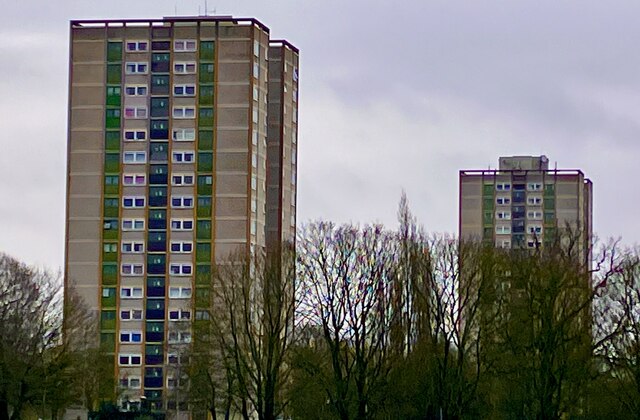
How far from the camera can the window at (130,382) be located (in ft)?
369

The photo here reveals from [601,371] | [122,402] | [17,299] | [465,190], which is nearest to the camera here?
[601,371]

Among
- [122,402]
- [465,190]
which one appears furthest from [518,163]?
[122,402]

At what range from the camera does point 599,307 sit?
70.4 meters

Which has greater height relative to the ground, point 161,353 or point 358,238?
point 358,238

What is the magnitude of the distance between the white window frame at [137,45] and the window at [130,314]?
22503 millimetres

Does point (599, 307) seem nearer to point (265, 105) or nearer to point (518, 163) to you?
point (265, 105)

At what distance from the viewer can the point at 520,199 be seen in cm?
17125

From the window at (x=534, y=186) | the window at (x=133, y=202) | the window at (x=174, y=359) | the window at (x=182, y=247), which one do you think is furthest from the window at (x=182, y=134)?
the window at (x=534, y=186)

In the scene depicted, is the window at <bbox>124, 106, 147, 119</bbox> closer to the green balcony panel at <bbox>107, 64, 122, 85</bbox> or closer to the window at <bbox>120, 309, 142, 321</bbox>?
the green balcony panel at <bbox>107, 64, 122, 85</bbox>

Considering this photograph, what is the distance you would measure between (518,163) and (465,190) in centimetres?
799

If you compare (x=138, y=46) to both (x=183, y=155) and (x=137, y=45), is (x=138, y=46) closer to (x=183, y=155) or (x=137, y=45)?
(x=137, y=45)

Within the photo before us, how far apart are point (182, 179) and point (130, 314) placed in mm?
12309

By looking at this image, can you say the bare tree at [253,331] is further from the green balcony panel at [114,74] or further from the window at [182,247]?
the green balcony panel at [114,74]

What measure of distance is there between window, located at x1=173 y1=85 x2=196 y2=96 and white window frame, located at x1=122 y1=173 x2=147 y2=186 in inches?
301
